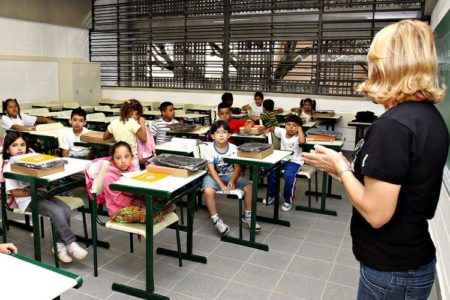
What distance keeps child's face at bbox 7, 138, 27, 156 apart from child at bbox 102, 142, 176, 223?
29.8 inches

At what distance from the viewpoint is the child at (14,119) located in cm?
541

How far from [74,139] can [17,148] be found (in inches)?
49.9

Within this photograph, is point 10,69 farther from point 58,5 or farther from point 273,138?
point 273,138

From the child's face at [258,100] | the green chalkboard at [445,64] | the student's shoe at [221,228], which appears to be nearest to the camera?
the green chalkboard at [445,64]

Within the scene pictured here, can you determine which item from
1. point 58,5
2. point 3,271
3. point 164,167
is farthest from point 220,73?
point 3,271

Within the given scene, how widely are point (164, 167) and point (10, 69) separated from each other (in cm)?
653

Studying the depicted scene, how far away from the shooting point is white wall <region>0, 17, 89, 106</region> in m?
7.87

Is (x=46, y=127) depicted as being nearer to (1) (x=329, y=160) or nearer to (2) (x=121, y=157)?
(2) (x=121, y=157)

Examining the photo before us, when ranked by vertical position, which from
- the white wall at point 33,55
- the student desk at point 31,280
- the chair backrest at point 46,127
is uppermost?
the white wall at point 33,55

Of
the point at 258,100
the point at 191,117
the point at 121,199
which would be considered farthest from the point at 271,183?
the point at 258,100

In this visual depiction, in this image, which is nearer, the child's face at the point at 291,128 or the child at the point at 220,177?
the child at the point at 220,177

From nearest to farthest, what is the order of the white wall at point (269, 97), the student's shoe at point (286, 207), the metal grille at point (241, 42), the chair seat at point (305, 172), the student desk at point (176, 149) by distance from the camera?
the student desk at point (176, 149) → the chair seat at point (305, 172) → the student's shoe at point (286, 207) → the metal grille at point (241, 42) → the white wall at point (269, 97)

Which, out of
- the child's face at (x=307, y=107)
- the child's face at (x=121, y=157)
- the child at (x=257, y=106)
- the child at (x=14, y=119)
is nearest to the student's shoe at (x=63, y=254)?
the child's face at (x=121, y=157)

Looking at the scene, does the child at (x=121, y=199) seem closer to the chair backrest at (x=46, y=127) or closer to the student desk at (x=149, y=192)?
the student desk at (x=149, y=192)
